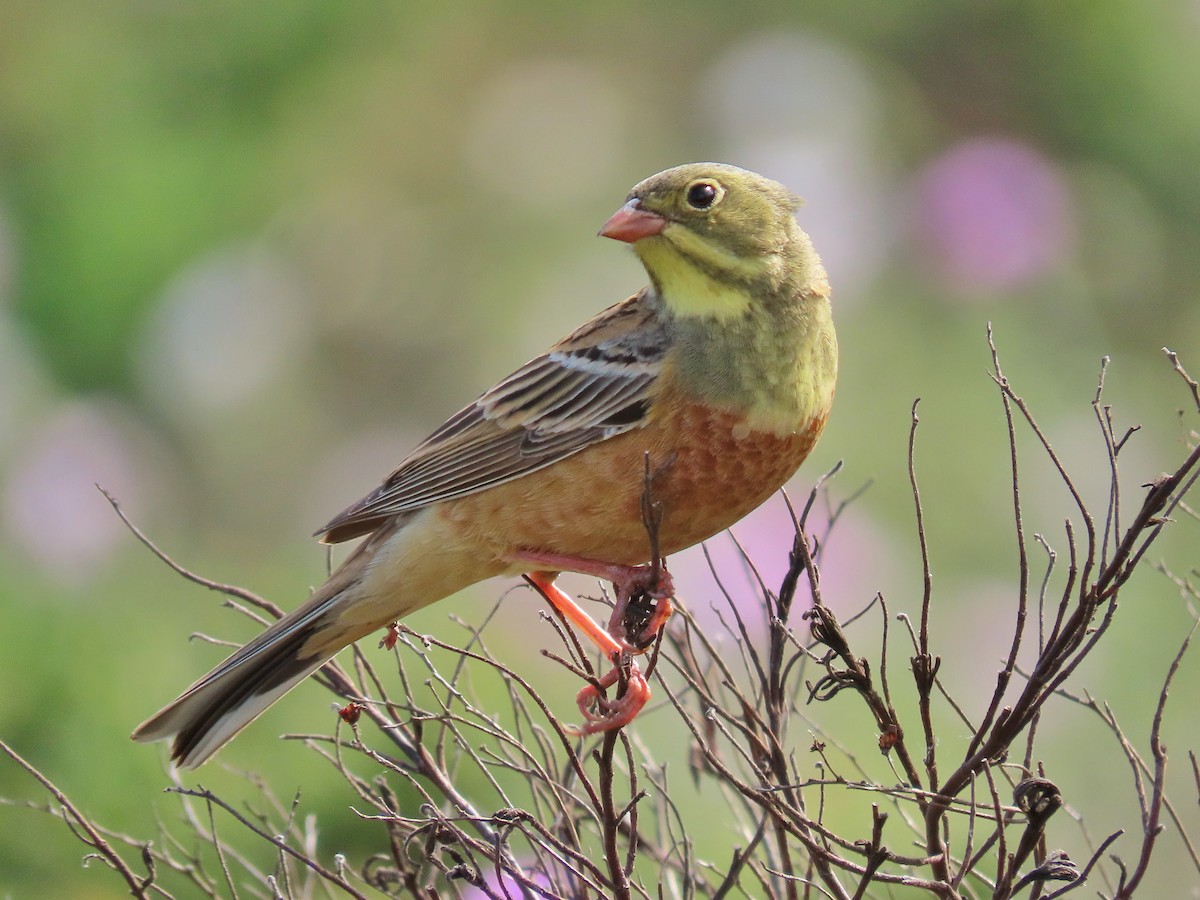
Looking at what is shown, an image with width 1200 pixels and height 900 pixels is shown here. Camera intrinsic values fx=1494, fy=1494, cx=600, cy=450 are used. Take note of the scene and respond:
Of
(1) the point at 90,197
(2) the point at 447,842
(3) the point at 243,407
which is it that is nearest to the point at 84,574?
(3) the point at 243,407

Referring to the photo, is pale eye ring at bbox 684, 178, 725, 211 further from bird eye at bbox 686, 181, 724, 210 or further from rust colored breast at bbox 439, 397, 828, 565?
rust colored breast at bbox 439, 397, 828, 565

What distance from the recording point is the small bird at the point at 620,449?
265 centimetres

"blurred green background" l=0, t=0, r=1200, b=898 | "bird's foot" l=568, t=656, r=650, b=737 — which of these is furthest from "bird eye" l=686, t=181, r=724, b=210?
"blurred green background" l=0, t=0, r=1200, b=898

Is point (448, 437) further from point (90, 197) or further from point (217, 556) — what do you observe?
point (90, 197)

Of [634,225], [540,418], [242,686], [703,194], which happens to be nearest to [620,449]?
[540,418]

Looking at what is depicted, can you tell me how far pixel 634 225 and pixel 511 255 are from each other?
499 centimetres

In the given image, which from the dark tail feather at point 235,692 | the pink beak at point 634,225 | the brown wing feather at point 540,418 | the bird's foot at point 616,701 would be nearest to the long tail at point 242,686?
A: the dark tail feather at point 235,692

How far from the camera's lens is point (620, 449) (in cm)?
273

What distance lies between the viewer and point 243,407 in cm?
703

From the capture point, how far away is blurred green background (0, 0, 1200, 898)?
19.5ft

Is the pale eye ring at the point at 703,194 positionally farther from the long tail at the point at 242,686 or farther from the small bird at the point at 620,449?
the long tail at the point at 242,686

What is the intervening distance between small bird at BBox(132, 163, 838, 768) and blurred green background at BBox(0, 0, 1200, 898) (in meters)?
2.22

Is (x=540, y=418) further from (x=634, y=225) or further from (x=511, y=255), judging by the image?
(x=511, y=255)

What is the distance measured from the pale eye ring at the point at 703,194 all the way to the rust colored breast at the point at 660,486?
439 millimetres
